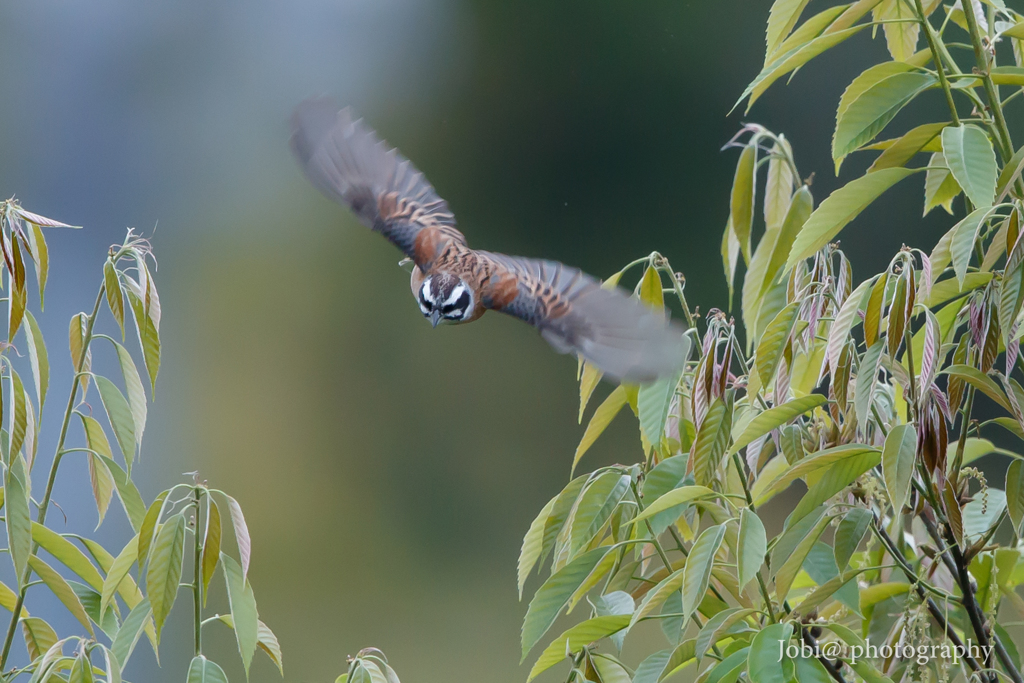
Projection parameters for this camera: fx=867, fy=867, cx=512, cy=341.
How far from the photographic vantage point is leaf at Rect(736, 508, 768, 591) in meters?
0.46

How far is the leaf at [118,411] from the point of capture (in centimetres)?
56

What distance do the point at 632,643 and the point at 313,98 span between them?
1.21 meters

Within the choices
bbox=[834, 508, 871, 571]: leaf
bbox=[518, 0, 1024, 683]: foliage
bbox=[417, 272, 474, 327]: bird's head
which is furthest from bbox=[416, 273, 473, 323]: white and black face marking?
bbox=[834, 508, 871, 571]: leaf

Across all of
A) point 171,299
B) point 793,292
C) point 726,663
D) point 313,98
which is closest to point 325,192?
point 313,98

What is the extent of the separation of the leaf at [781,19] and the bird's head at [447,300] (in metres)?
0.31

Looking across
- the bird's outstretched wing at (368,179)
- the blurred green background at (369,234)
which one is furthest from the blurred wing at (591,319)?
the blurred green background at (369,234)

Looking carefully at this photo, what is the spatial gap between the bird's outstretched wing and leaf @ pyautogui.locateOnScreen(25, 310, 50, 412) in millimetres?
316

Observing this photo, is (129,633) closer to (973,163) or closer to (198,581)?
(198,581)

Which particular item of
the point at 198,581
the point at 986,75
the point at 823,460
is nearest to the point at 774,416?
the point at 823,460

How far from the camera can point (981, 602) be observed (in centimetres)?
64

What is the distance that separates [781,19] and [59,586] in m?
0.62

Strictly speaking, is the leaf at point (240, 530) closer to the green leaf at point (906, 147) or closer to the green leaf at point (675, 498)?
the green leaf at point (675, 498)

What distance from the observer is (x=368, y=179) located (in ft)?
2.77

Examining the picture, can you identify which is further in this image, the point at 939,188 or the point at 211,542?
the point at 939,188
